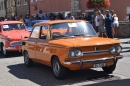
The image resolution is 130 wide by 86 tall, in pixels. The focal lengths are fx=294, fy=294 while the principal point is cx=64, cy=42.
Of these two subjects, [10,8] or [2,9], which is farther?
[2,9]

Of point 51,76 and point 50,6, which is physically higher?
point 50,6

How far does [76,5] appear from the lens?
29.0m

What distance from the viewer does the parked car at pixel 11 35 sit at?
521 inches

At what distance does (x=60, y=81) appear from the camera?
7.83 meters

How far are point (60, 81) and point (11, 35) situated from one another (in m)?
6.27

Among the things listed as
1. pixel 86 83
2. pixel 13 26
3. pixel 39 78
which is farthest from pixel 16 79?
pixel 13 26

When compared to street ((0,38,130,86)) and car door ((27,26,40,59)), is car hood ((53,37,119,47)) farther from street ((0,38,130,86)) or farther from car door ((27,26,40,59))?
car door ((27,26,40,59))

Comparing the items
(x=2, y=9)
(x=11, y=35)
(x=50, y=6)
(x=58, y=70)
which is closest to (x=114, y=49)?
(x=58, y=70)

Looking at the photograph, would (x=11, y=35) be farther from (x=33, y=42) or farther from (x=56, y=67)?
(x=56, y=67)

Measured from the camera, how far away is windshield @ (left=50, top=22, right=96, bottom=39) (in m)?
8.43

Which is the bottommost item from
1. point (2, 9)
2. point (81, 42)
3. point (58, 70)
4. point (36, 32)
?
point (58, 70)

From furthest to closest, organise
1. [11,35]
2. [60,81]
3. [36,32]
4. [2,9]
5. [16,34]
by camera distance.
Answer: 1. [2,9]
2. [16,34]
3. [11,35]
4. [36,32]
5. [60,81]

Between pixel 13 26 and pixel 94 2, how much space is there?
34.1 feet

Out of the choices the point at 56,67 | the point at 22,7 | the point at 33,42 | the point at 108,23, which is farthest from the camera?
the point at 22,7
